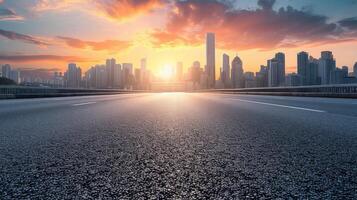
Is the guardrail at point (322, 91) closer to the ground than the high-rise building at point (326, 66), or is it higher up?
closer to the ground

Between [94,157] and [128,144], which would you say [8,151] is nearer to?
[94,157]

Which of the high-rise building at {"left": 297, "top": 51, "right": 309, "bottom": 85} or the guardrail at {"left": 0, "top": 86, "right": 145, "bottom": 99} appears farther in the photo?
the high-rise building at {"left": 297, "top": 51, "right": 309, "bottom": 85}

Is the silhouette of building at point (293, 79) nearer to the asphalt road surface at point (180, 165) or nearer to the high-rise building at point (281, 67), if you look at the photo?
the high-rise building at point (281, 67)

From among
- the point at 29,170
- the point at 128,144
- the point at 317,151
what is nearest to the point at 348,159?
the point at 317,151

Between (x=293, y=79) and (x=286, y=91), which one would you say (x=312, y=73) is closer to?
(x=293, y=79)

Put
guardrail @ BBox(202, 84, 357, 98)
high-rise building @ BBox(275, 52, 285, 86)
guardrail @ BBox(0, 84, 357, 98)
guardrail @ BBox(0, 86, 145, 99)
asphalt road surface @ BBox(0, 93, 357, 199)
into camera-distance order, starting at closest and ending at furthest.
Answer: asphalt road surface @ BBox(0, 93, 357, 199) → guardrail @ BBox(202, 84, 357, 98) → guardrail @ BBox(0, 84, 357, 98) → guardrail @ BBox(0, 86, 145, 99) → high-rise building @ BBox(275, 52, 285, 86)

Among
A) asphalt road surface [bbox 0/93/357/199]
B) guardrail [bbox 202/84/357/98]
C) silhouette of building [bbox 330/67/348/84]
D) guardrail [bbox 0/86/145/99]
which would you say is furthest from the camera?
silhouette of building [bbox 330/67/348/84]

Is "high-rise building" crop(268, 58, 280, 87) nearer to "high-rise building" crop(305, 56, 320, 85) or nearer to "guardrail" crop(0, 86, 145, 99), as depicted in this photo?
"high-rise building" crop(305, 56, 320, 85)

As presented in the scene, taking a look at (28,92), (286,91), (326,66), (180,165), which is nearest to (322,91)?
(286,91)

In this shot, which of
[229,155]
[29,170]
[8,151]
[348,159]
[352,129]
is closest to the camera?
[29,170]

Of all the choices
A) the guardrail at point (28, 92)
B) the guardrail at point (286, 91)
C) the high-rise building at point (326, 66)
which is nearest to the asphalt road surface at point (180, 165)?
the guardrail at point (286, 91)

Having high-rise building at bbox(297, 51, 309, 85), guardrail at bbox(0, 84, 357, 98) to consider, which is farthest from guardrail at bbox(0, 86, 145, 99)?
high-rise building at bbox(297, 51, 309, 85)
